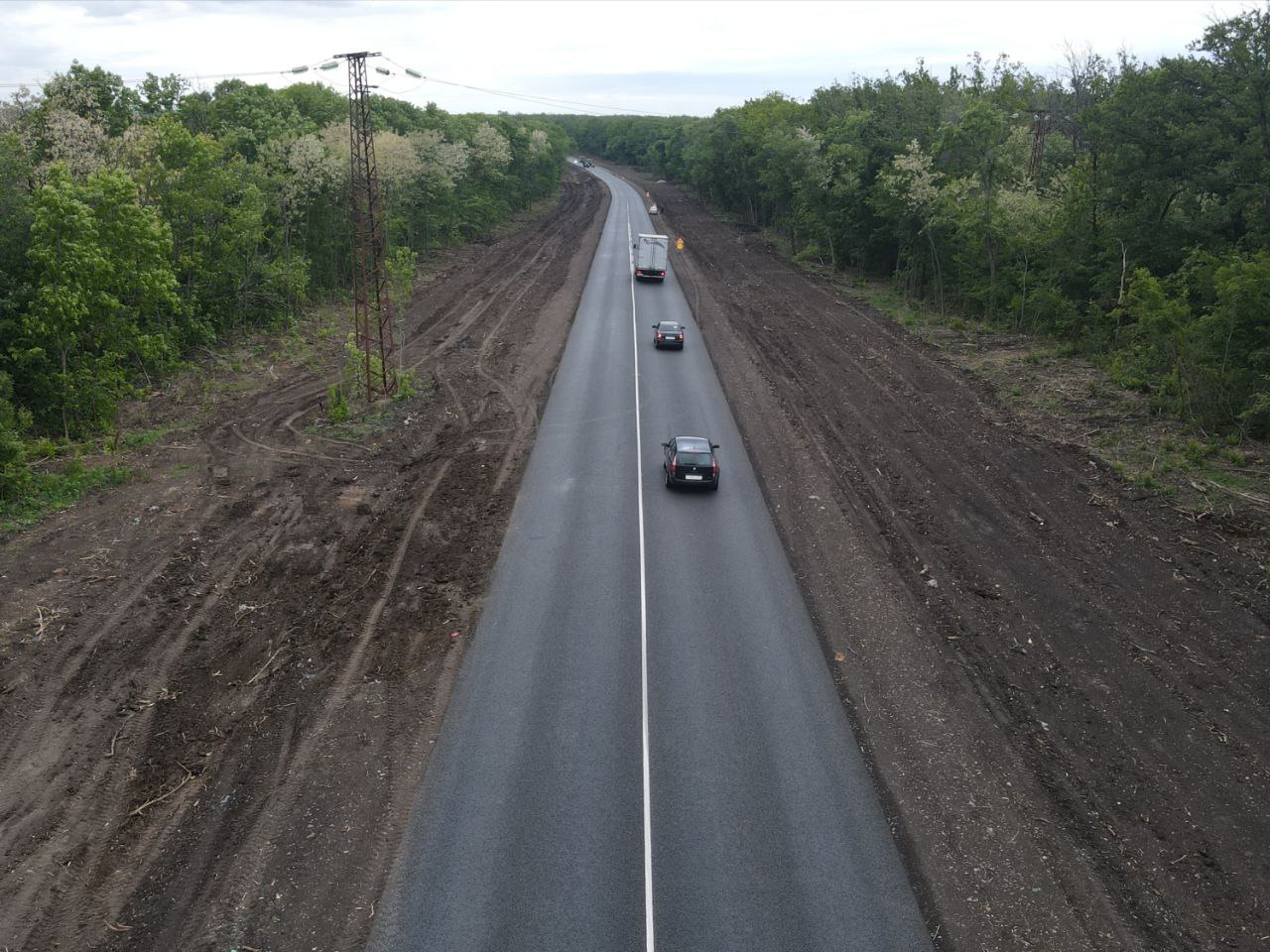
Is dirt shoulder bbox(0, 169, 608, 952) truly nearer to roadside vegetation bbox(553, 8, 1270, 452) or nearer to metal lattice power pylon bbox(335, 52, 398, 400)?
metal lattice power pylon bbox(335, 52, 398, 400)

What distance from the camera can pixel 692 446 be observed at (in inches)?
1101

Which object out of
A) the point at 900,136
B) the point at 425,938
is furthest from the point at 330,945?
the point at 900,136

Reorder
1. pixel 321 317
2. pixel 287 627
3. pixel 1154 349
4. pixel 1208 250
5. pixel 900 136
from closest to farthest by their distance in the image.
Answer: pixel 287 627 → pixel 1154 349 → pixel 1208 250 → pixel 321 317 → pixel 900 136

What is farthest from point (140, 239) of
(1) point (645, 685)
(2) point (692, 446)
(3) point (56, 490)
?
(1) point (645, 685)

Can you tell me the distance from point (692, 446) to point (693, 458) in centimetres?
74

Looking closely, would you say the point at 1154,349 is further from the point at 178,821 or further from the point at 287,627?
the point at 178,821

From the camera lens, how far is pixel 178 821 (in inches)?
577

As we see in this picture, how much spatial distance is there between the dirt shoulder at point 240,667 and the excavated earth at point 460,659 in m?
0.07

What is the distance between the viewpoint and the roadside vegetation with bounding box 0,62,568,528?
2828 cm

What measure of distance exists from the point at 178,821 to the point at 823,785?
10843 mm

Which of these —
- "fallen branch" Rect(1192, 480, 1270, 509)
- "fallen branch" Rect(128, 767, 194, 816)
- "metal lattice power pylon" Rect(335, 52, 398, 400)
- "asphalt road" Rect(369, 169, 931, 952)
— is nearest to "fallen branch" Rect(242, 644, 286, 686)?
"fallen branch" Rect(128, 767, 194, 816)

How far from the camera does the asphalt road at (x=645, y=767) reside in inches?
505

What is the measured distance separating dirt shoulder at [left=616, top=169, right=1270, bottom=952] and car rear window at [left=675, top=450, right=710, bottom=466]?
2.53 metres

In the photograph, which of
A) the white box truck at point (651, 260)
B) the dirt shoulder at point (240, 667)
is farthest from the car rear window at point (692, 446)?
the white box truck at point (651, 260)
